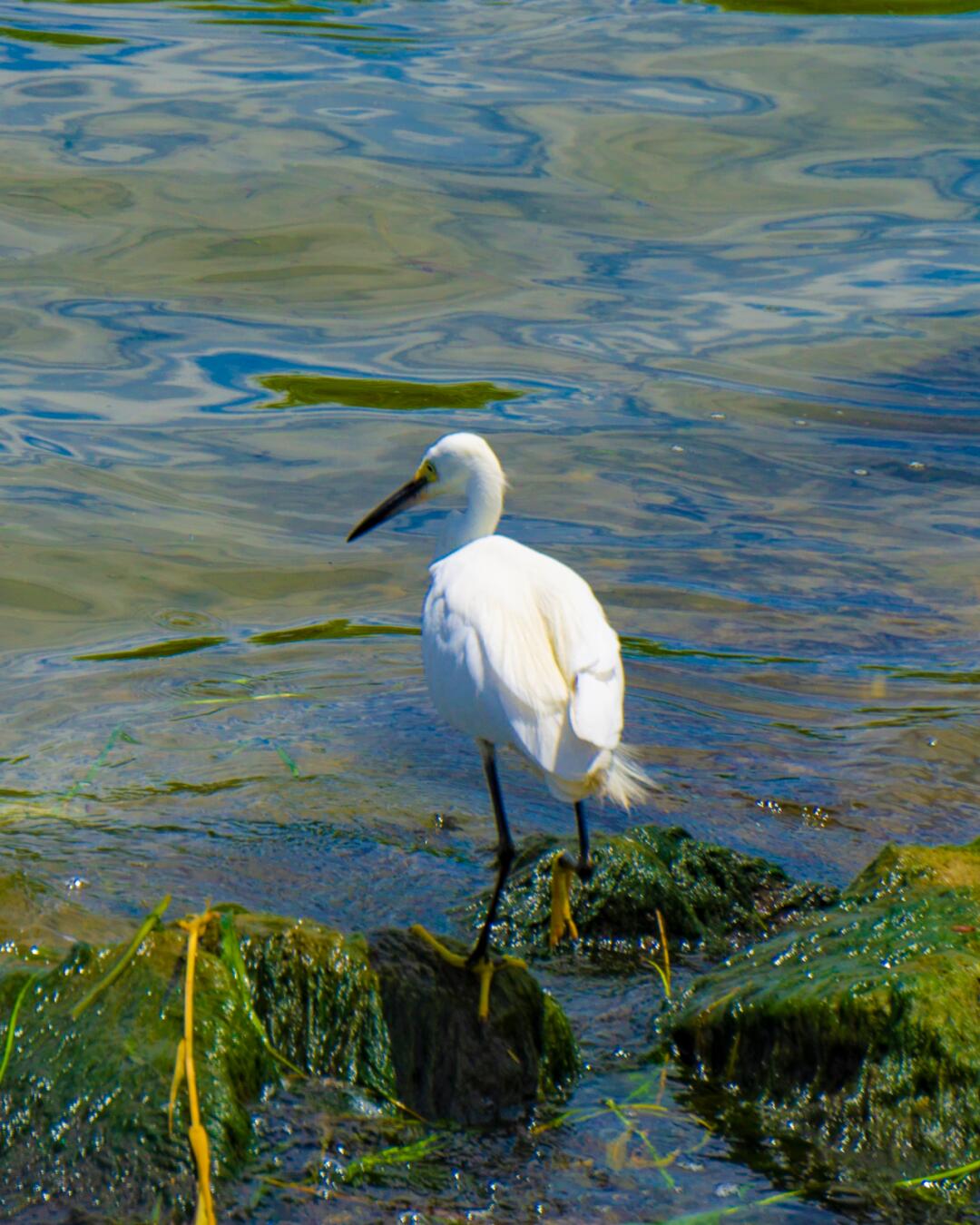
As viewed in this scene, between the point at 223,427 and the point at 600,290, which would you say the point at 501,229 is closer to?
the point at 600,290

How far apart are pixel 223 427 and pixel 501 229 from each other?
11.2ft

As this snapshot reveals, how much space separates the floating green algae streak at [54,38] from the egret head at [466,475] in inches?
417

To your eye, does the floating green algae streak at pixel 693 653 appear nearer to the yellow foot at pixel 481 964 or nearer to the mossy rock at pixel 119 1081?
the yellow foot at pixel 481 964

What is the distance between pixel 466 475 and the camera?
4.73 metres

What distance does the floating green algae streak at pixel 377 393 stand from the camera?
30.1 feet

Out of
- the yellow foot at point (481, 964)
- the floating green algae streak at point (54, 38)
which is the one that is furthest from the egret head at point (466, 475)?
the floating green algae streak at point (54, 38)

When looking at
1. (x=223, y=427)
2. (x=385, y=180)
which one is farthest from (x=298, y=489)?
(x=385, y=180)

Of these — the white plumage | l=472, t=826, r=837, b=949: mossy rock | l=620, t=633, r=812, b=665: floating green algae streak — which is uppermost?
the white plumage

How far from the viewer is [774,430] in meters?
8.95

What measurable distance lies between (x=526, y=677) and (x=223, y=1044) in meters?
1.01

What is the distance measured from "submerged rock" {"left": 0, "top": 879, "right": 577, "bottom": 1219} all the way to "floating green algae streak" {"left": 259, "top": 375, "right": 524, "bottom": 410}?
6055 millimetres

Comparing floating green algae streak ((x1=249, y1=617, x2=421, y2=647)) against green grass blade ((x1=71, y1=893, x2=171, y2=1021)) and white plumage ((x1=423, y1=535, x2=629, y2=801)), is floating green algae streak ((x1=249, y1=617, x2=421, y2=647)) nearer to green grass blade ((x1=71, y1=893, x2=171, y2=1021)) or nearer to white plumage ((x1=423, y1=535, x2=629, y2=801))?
white plumage ((x1=423, y1=535, x2=629, y2=801))

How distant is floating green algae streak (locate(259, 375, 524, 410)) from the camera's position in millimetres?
9164

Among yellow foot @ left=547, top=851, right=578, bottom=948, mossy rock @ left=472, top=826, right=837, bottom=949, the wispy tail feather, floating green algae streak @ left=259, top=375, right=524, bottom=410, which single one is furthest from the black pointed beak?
floating green algae streak @ left=259, top=375, right=524, bottom=410
